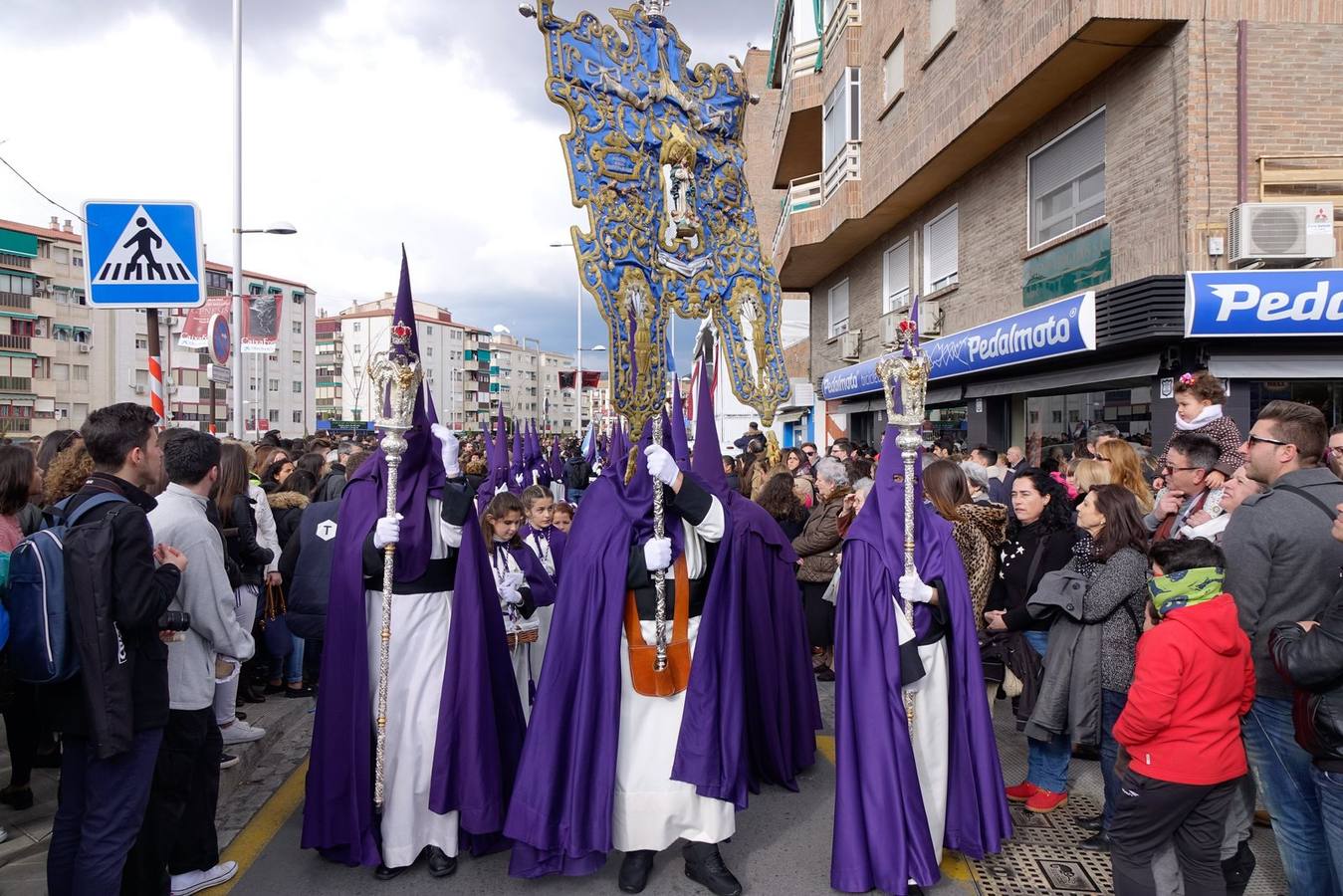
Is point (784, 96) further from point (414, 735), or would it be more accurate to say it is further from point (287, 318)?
point (287, 318)

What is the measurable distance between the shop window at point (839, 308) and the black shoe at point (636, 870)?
717 inches

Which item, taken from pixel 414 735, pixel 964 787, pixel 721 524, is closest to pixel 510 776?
pixel 414 735

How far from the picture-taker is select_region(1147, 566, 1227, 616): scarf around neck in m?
3.07

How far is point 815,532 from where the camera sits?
21.6ft

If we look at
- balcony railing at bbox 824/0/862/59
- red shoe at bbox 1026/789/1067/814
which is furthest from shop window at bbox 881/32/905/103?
red shoe at bbox 1026/789/1067/814

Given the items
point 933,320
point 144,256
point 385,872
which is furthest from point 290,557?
point 933,320

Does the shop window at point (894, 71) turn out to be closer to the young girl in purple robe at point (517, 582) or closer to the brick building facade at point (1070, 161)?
the brick building facade at point (1070, 161)

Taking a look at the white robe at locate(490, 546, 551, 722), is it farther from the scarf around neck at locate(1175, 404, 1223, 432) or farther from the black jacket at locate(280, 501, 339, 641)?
the scarf around neck at locate(1175, 404, 1223, 432)

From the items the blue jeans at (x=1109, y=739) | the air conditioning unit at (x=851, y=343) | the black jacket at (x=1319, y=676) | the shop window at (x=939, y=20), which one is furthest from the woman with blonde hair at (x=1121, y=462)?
the air conditioning unit at (x=851, y=343)

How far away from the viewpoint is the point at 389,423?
4.01m

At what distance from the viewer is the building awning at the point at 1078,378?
371 inches

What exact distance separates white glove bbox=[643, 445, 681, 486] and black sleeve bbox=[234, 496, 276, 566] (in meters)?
3.02

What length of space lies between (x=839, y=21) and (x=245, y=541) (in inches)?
684

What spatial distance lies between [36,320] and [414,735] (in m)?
56.3
